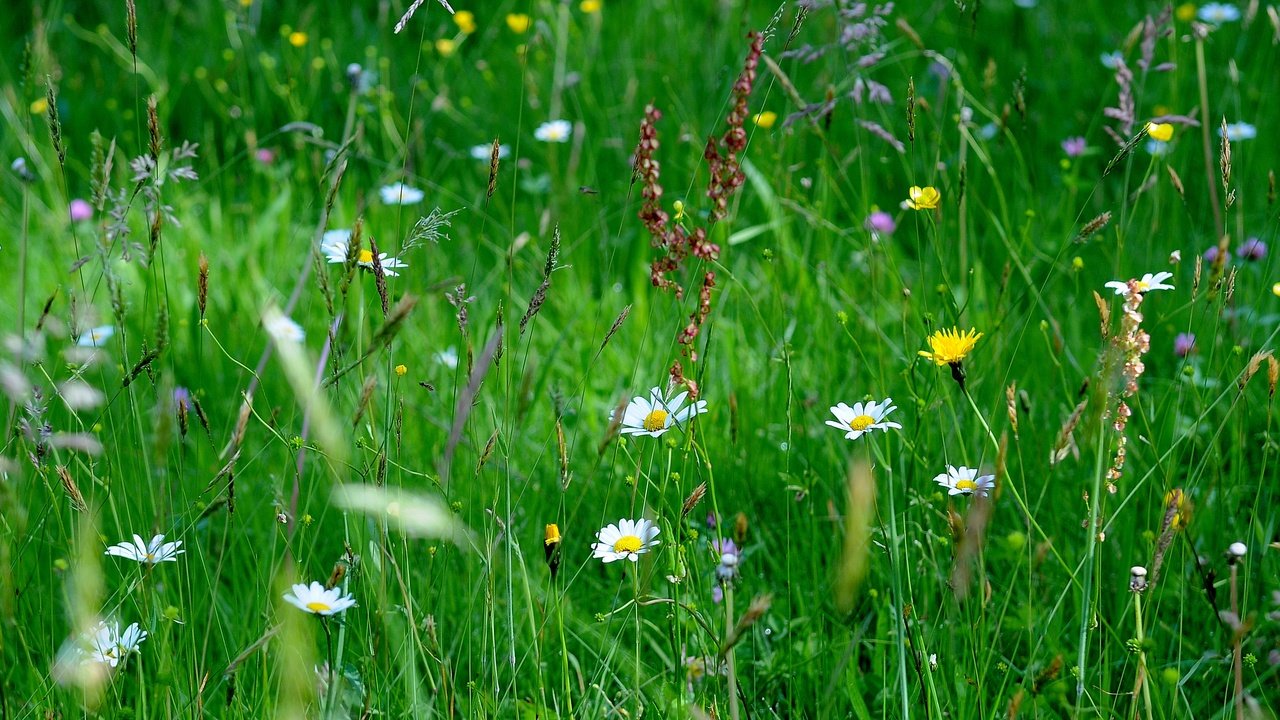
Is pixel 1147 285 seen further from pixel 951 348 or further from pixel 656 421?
pixel 656 421

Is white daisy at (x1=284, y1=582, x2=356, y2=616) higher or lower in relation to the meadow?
lower

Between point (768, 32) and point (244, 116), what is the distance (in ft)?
8.76

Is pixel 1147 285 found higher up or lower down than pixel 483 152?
lower down

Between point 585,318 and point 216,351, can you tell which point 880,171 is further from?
point 216,351

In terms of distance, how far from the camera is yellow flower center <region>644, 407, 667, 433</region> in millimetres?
1437

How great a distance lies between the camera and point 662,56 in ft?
12.1

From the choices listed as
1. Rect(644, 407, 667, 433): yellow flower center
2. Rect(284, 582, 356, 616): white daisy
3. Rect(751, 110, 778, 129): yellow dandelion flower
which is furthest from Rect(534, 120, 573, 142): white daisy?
Rect(284, 582, 356, 616): white daisy

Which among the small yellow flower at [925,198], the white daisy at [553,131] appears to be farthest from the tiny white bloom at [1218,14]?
the small yellow flower at [925,198]

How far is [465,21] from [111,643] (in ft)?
9.62

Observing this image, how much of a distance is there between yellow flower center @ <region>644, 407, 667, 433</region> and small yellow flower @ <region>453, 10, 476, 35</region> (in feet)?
8.18

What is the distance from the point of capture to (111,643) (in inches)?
53.9

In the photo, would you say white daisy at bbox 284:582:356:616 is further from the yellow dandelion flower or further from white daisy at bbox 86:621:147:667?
the yellow dandelion flower

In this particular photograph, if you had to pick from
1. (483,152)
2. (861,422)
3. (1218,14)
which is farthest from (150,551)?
(1218,14)

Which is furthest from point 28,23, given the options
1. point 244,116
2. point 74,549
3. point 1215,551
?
point 1215,551
